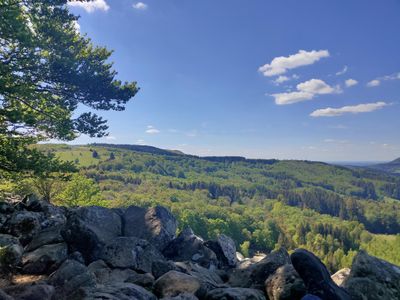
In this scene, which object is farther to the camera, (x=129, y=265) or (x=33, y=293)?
(x=129, y=265)

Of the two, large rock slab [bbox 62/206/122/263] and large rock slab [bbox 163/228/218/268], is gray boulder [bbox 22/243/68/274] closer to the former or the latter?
large rock slab [bbox 62/206/122/263]

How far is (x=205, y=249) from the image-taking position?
17.5 meters

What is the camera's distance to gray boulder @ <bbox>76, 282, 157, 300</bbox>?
9133 mm

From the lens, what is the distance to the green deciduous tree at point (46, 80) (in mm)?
22047

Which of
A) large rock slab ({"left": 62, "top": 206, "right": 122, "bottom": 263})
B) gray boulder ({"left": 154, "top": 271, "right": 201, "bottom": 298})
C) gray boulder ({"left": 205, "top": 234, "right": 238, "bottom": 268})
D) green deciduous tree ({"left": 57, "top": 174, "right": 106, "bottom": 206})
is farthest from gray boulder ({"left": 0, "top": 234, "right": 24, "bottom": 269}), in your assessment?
green deciduous tree ({"left": 57, "top": 174, "right": 106, "bottom": 206})

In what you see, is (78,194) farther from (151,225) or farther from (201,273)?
(201,273)

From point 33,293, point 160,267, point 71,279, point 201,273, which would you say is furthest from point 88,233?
point 201,273

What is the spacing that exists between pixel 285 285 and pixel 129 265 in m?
6.36

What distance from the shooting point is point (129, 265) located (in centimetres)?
1326

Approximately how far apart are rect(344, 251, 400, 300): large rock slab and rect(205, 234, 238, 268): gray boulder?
6.96 meters

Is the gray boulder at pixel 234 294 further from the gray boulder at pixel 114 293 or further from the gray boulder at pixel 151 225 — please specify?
the gray boulder at pixel 151 225

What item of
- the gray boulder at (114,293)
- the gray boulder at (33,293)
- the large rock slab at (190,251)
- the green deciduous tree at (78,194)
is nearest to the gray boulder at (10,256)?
the gray boulder at (33,293)

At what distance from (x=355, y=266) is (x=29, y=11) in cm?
2918

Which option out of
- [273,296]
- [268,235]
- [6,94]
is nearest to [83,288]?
[273,296]
